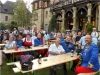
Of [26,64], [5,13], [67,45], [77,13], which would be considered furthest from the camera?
[5,13]

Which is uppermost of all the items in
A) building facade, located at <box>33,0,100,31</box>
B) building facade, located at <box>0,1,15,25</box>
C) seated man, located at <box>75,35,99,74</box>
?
building facade, located at <box>0,1,15,25</box>

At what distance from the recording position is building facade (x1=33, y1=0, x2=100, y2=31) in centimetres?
2275

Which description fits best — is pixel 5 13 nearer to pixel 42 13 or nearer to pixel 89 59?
pixel 42 13

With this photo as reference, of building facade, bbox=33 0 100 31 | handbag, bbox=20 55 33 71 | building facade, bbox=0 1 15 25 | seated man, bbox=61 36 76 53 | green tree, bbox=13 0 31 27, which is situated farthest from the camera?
building facade, bbox=0 1 15 25

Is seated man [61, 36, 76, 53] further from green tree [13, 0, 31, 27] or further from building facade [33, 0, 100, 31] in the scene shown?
green tree [13, 0, 31, 27]

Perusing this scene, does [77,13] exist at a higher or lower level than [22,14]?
lower

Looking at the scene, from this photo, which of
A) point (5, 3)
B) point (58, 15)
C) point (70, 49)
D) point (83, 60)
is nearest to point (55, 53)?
point (70, 49)

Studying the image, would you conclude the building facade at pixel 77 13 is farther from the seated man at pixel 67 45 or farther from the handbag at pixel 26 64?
the handbag at pixel 26 64

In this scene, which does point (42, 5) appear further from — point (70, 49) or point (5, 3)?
point (70, 49)

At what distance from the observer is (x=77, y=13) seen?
26938 millimetres

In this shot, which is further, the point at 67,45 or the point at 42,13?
the point at 42,13

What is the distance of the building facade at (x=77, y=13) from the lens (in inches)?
896

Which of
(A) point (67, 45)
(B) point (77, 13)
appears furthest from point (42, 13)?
(A) point (67, 45)

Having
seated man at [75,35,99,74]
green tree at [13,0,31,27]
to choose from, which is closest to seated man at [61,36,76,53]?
seated man at [75,35,99,74]
